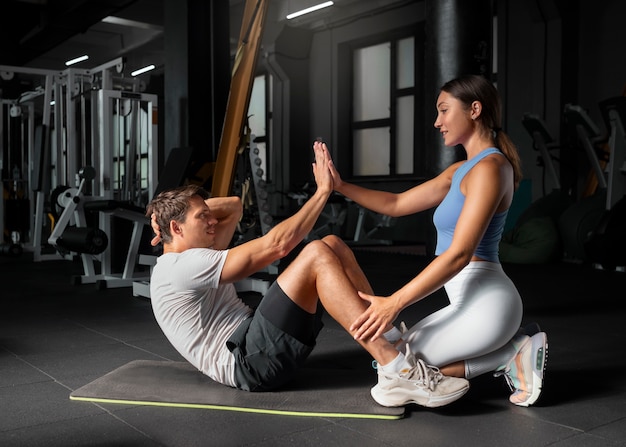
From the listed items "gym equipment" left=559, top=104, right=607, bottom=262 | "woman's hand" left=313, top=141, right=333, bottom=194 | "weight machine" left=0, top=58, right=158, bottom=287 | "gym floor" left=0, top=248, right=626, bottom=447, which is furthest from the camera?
"gym equipment" left=559, top=104, right=607, bottom=262

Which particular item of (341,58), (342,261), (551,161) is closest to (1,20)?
(341,58)

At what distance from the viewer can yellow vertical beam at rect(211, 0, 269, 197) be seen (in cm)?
442

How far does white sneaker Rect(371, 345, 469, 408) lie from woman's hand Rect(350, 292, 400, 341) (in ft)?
0.61

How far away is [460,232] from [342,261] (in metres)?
0.36

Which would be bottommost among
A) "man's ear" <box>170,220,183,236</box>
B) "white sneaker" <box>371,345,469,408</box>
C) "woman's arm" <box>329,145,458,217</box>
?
"white sneaker" <box>371,345,469,408</box>

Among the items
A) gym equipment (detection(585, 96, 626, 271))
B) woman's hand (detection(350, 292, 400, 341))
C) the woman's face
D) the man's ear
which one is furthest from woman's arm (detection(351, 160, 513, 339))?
gym equipment (detection(585, 96, 626, 271))

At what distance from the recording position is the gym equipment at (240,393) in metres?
1.84

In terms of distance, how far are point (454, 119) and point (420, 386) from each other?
743mm

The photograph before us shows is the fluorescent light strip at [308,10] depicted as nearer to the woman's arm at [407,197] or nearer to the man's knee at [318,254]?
the woman's arm at [407,197]

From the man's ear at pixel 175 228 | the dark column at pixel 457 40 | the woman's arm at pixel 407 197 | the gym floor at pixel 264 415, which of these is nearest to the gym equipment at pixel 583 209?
the dark column at pixel 457 40

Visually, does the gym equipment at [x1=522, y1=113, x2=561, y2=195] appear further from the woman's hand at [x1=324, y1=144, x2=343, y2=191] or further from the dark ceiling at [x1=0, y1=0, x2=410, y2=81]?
the woman's hand at [x1=324, y1=144, x2=343, y2=191]

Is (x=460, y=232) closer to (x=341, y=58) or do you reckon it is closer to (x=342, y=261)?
(x=342, y=261)

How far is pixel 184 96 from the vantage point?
5.94 meters

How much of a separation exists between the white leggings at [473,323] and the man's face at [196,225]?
653 millimetres
